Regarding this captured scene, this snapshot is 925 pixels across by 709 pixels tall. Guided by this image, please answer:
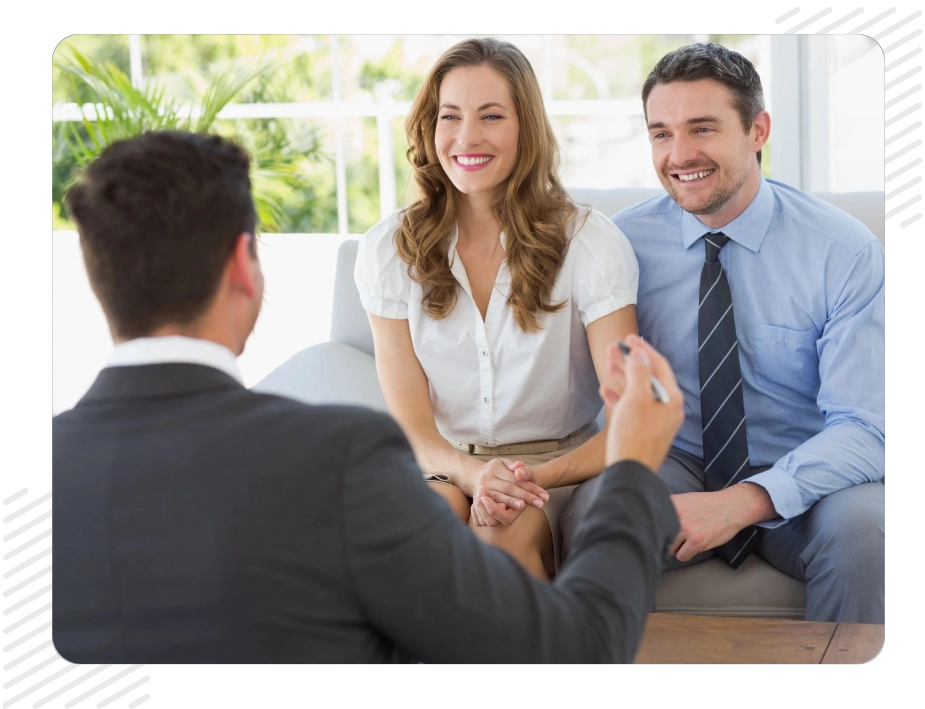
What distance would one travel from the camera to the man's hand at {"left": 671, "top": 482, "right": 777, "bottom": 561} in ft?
5.45

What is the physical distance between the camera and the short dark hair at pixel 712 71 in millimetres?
1632

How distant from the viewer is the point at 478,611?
1.08 m

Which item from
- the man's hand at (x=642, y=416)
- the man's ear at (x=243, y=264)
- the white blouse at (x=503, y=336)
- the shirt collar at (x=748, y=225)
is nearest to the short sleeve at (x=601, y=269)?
the white blouse at (x=503, y=336)

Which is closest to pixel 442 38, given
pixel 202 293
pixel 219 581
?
pixel 202 293

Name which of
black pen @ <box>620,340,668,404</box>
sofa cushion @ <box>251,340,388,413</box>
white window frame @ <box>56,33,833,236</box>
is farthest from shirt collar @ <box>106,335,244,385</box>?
white window frame @ <box>56,33,833,236</box>

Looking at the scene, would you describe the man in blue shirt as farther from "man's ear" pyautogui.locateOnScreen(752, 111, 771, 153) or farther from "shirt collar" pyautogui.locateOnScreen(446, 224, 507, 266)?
"shirt collar" pyautogui.locateOnScreen(446, 224, 507, 266)

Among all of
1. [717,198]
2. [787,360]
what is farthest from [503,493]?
[717,198]

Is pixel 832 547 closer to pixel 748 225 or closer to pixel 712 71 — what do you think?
pixel 748 225

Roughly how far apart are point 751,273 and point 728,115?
297 mm

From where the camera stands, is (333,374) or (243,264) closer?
(243,264)

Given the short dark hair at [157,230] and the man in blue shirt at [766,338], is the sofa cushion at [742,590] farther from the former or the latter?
the short dark hair at [157,230]

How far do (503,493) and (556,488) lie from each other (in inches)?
3.9

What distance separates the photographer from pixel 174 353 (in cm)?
113

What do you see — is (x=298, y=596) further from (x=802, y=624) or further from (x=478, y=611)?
(x=802, y=624)
